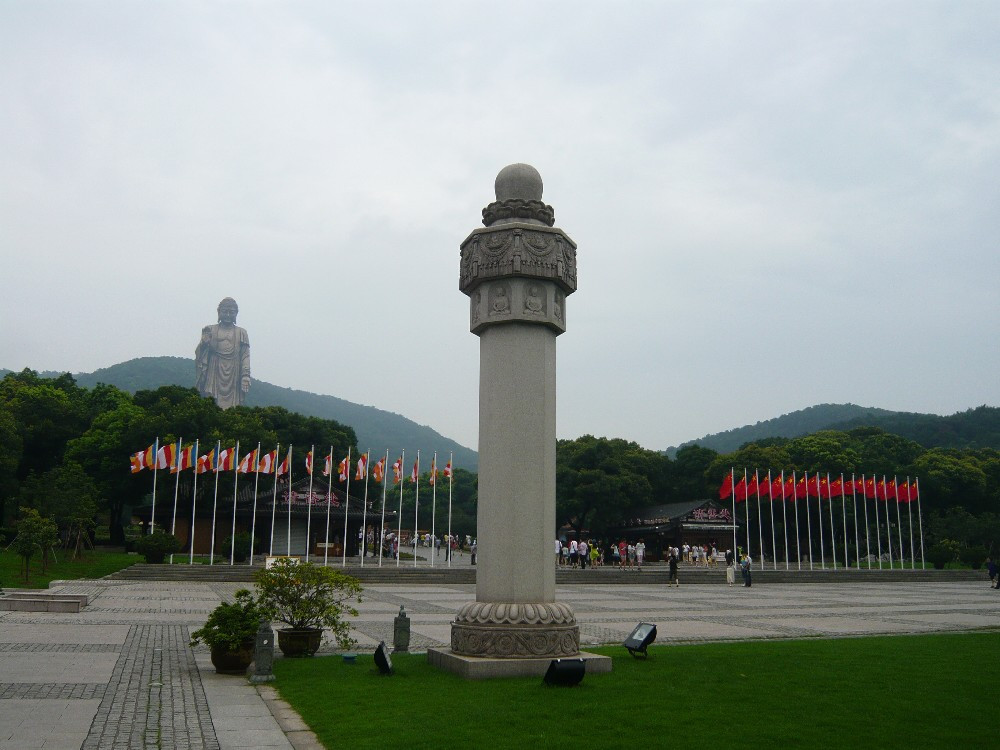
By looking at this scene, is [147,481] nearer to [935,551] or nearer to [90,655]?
[90,655]

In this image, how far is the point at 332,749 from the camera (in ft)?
22.7

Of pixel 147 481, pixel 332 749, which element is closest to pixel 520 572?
pixel 332 749

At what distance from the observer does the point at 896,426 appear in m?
106

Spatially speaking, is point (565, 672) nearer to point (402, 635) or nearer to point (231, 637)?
point (231, 637)

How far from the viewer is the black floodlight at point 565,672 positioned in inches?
354

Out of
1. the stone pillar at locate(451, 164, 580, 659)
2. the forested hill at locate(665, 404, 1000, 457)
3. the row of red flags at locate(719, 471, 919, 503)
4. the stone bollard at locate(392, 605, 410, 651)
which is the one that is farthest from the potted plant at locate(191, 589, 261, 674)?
the forested hill at locate(665, 404, 1000, 457)

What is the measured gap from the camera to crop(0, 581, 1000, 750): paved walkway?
7.85 meters

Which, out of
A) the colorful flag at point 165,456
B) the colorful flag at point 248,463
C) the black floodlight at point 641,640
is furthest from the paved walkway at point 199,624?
the colorful flag at point 248,463

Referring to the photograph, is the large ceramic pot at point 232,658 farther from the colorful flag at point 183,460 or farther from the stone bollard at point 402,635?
the colorful flag at point 183,460

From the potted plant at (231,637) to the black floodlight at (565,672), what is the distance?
438cm

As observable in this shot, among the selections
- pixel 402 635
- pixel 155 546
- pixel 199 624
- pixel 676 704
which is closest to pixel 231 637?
pixel 402 635

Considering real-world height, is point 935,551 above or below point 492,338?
below

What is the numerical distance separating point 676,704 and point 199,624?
12.5m

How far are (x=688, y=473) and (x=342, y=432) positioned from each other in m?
28.6
